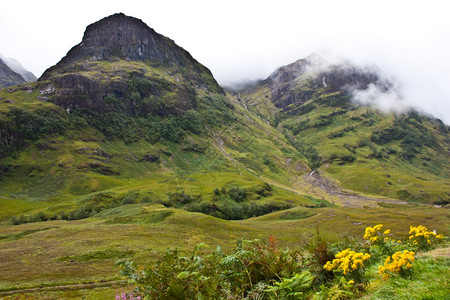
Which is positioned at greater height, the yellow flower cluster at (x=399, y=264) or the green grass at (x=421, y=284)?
the yellow flower cluster at (x=399, y=264)

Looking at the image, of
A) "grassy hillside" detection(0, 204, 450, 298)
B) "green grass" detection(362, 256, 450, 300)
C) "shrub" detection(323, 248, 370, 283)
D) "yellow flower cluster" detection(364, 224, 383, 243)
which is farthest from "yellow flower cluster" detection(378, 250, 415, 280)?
"yellow flower cluster" detection(364, 224, 383, 243)

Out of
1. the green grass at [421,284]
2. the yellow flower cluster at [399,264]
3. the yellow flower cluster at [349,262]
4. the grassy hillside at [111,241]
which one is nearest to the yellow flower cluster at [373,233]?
the grassy hillside at [111,241]

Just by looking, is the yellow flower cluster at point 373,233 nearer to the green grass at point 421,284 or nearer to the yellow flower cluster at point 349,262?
the green grass at point 421,284

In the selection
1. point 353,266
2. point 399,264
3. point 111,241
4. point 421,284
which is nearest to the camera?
point 421,284

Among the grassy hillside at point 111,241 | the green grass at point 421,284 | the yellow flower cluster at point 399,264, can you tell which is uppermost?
the yellow flower cluster at point 399,264

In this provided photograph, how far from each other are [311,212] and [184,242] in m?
84.1

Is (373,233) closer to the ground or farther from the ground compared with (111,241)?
farther from the ground

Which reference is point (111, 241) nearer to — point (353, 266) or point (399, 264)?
point (353, 266)

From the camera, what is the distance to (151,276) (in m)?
7.21

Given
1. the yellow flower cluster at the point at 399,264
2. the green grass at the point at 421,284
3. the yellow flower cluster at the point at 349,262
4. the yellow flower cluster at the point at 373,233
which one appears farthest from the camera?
the yellow flower cluster at the point at 373,233

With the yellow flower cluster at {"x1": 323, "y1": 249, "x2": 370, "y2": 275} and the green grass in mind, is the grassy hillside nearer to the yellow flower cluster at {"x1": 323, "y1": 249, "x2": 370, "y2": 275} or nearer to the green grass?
the yellow flower cluster at {"x1": 323, "y1": 249, "x2": 370, "y2": 275}

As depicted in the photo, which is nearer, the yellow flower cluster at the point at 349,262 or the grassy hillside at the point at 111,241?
the yellow flower cluster at the point at 349,262

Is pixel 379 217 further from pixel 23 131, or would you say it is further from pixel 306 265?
pixel 23 131

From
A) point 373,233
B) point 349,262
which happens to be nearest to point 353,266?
point 349,262
